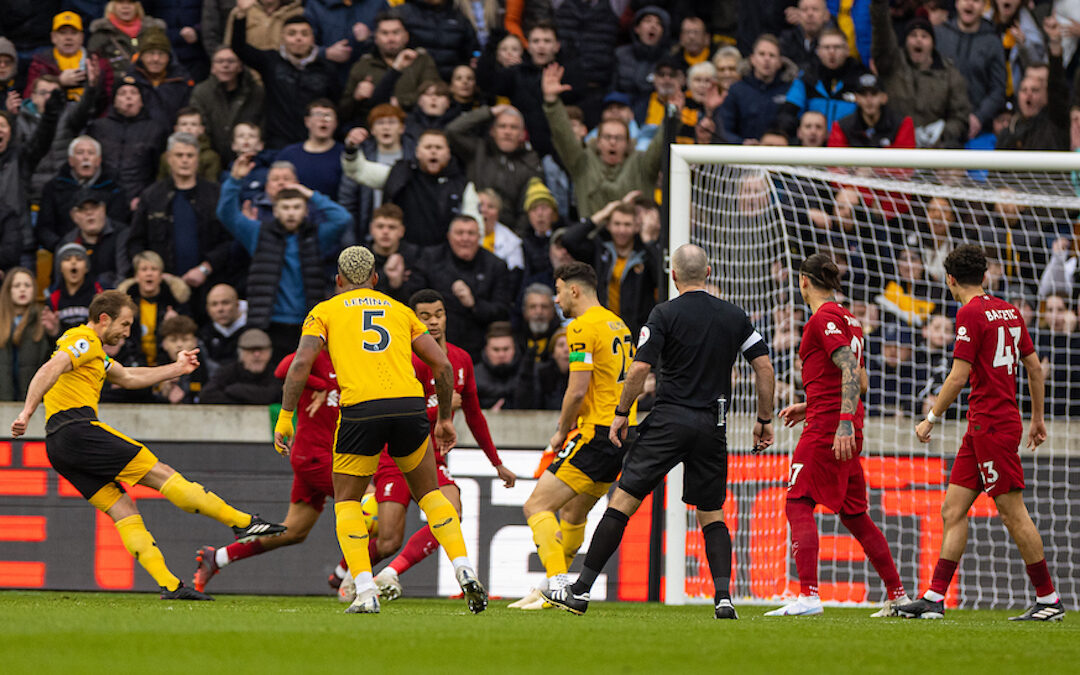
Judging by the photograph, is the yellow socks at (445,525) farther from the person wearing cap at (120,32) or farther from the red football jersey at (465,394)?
the person wearing cap at (120,32)

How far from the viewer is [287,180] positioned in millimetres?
13391

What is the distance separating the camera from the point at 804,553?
8.68 meters

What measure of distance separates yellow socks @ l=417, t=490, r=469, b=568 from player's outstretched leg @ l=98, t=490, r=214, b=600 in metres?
2.21

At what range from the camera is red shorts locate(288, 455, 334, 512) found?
32.1ft

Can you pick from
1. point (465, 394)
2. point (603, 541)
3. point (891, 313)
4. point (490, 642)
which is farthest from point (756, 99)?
point (490, 642)

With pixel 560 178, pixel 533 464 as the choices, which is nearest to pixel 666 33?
pixel 560 178

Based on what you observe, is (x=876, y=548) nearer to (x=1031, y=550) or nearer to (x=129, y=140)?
(x=1031, y=550)

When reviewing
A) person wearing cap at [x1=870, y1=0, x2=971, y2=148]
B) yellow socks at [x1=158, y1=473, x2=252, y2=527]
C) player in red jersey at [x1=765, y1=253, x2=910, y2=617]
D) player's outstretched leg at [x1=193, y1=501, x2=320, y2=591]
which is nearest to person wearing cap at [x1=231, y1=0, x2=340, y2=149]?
player's outstretched leg at [x1=193, y1=501, x2=320, y2=591]

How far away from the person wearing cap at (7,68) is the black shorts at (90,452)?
21.4 feet

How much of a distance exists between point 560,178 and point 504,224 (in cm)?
85

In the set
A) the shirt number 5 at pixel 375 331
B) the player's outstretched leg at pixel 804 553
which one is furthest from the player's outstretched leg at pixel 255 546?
the player's outstretched leg at pixel 804 553

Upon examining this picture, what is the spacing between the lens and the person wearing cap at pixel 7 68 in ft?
47.6

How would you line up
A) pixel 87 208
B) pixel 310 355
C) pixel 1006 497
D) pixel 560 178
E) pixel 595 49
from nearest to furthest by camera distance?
pixel 310 355, pixel 1006 497, pixel 87 208, pixel 560 178, pixel 595 49

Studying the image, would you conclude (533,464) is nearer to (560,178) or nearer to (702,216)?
(702,216)
